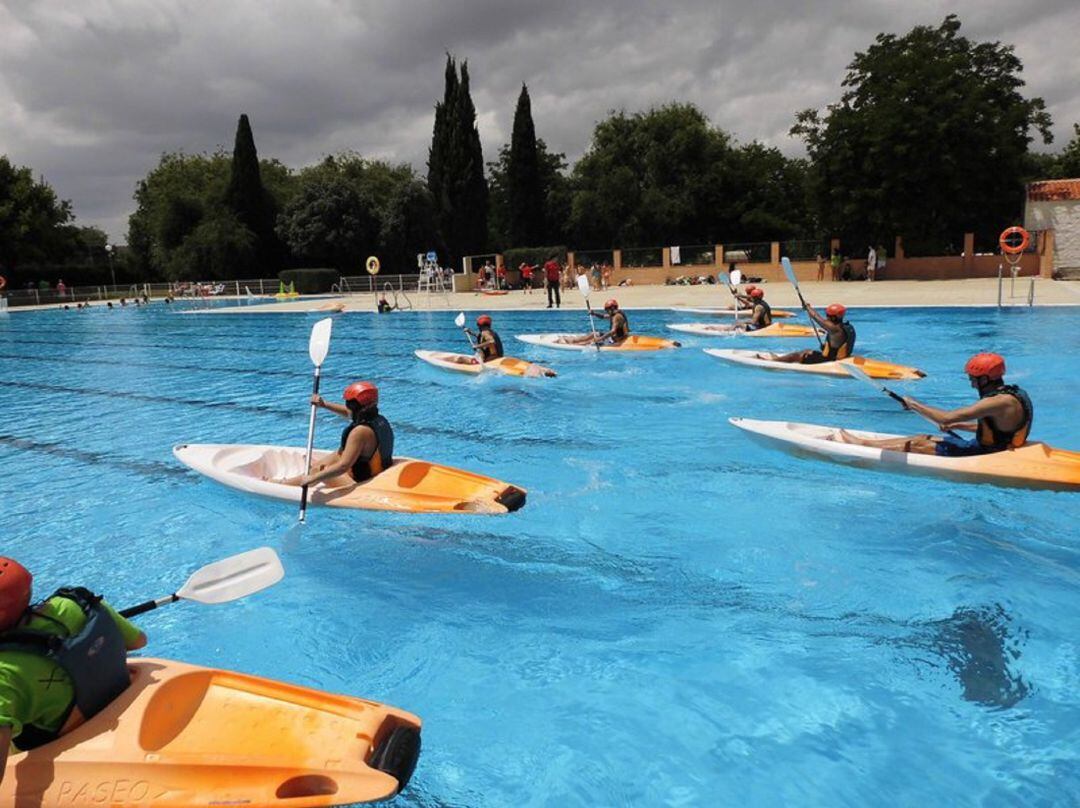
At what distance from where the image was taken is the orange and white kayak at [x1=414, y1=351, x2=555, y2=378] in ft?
45.3

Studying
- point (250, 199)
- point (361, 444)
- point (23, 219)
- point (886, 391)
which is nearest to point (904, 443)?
point (886, 391)

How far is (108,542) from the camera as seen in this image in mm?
7168

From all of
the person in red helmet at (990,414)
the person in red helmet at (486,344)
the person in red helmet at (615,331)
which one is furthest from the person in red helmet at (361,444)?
the person in red helmet at (615,331)

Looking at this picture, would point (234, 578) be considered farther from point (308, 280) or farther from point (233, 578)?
point (308, 280)

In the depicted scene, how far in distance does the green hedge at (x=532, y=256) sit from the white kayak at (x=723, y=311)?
1642 cm

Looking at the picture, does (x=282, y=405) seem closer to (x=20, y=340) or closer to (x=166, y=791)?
(x=166, y=791)

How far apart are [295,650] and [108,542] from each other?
10.5 ft

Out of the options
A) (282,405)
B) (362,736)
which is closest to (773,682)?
(362,736)

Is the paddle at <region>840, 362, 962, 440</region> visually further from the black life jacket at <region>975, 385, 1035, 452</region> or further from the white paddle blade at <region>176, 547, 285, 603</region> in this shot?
the white paddle blade at <region>176, 547, 285, 603</region>

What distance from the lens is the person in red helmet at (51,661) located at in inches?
113

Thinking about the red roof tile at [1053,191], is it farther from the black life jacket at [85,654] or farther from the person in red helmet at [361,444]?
the black life jacket at [85,654]

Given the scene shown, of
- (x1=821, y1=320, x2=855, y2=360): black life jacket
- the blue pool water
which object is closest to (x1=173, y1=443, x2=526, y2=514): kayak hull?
the blue pool water

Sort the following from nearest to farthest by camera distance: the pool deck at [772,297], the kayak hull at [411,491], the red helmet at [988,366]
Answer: the kayak hull at [411,491]
the red helmet at [988,366]
the pool deck at [772,297]

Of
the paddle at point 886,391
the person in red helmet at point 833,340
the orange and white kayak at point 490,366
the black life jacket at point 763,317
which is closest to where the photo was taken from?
the paddle at point 886,391
